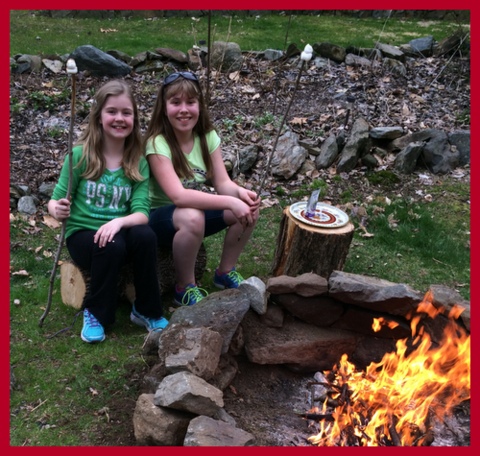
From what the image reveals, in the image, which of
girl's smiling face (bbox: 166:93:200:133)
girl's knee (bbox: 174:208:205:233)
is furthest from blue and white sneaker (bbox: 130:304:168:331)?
girl's smiling face (bbox: 166:93:200:133)

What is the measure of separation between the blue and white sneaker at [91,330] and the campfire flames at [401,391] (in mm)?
1410

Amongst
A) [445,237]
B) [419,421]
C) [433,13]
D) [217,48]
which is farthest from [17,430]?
[433,13]

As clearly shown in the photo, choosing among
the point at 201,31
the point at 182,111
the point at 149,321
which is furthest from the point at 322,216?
the point at 201,31

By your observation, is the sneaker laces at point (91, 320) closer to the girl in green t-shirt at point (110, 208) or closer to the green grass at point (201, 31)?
the girl in green t-shirt at point (110, 208)

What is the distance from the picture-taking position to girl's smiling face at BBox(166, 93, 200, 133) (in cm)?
372

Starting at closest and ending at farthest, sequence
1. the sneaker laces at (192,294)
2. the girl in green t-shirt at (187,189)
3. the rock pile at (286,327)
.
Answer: the rock pile at (286,327) → the girl in green t-shirt at (187,189) → the sneaker laces at (192,294)

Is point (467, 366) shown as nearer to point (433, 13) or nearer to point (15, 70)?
point (15, 70)

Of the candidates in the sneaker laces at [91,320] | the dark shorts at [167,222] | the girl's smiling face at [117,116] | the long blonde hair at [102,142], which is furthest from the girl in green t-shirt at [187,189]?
the sneaker laces at [91,320]

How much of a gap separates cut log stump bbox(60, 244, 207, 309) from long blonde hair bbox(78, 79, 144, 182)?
65 centimetres

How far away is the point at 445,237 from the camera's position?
5.13 metres

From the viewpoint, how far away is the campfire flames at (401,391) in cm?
275

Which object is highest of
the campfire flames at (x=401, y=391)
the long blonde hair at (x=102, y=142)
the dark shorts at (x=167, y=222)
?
the long blonde hair at (x=102, y=142)

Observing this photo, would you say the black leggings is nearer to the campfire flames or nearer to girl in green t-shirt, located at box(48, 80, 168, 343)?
girl in green t-shirt, located at box(48, 80, 168, 343)

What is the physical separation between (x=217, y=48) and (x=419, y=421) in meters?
6.78
